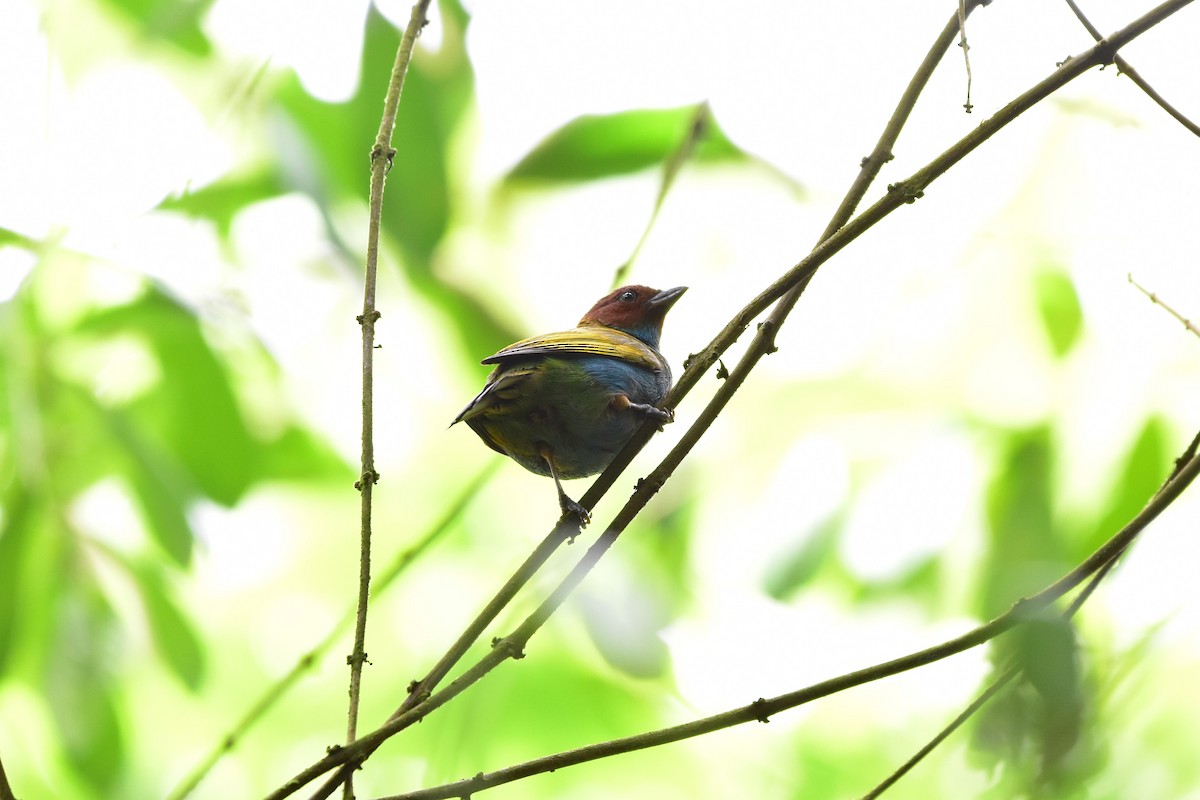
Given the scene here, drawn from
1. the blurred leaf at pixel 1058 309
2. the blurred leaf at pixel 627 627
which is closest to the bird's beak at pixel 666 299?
the blurred leaf at pixel 627 627

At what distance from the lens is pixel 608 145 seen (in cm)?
414

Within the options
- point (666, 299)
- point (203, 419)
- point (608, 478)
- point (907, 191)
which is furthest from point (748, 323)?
point (203, 419)

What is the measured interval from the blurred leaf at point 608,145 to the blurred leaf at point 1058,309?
124 cm

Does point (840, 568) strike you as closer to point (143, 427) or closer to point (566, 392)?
point (566, 392)

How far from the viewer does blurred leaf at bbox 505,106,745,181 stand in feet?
13.5

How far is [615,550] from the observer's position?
3963mm

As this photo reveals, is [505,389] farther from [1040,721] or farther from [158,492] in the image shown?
[1040,721]

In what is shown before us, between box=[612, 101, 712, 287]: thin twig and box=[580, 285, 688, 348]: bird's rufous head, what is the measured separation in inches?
25.7

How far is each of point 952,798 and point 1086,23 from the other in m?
1.44

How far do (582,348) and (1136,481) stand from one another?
1.66m

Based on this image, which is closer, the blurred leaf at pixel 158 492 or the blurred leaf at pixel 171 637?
the blurred leaf at pixel 158 492

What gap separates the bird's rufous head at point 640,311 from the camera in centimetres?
450

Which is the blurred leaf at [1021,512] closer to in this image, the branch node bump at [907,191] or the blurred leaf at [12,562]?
the branch node bump at [907,191]

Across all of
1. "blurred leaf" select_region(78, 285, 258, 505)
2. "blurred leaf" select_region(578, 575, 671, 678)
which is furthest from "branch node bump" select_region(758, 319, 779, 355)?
"blurred leaf" select_region(78, 285, 258, 505)
